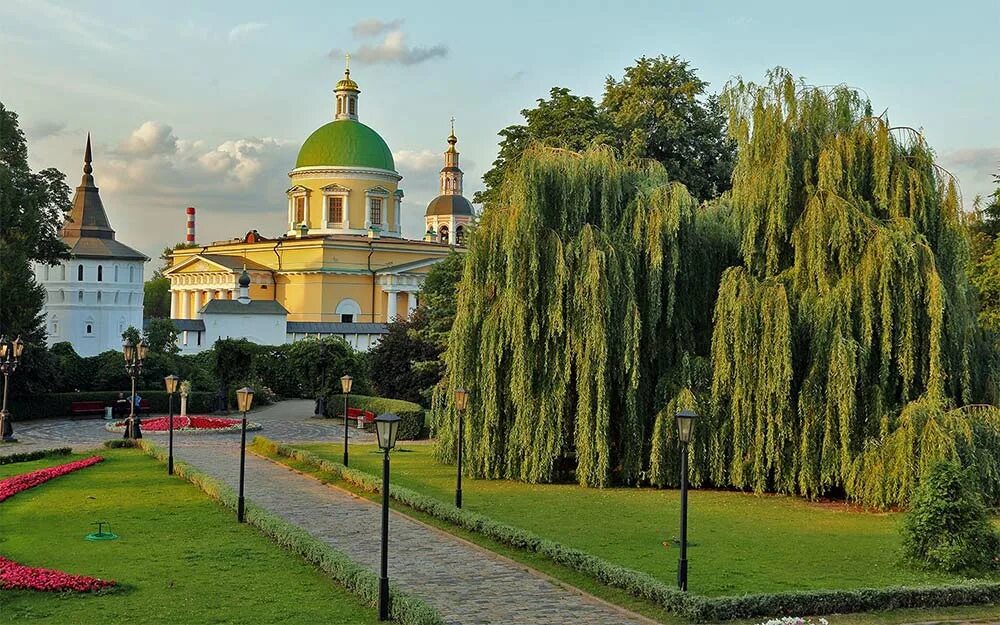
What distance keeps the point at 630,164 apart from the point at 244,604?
1500 centimetres

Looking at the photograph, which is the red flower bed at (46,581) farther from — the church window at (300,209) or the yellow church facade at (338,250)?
the church window at (300,209)

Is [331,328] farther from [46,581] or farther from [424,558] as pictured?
[46,581]

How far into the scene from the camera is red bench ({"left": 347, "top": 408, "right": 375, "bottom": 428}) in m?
38.5

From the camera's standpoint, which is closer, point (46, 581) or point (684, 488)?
point (46, 581)

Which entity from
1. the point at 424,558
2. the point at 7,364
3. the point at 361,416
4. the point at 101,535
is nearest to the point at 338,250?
the point at 361,416

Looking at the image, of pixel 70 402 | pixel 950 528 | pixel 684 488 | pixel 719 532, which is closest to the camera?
pixel 684 488

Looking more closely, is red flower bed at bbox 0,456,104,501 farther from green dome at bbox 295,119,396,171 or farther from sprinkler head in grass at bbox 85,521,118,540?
green dome at bbox 295,119,396,171

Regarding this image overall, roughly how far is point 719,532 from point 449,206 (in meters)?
73.5

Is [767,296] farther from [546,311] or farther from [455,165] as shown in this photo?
[455,165]

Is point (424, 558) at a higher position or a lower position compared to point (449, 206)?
lower

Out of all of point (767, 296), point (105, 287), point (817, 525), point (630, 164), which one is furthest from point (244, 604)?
point (105, 287)

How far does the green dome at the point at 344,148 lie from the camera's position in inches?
A: 2933

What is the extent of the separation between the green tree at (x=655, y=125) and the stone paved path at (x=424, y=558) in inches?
580

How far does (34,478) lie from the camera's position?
72.1ft
